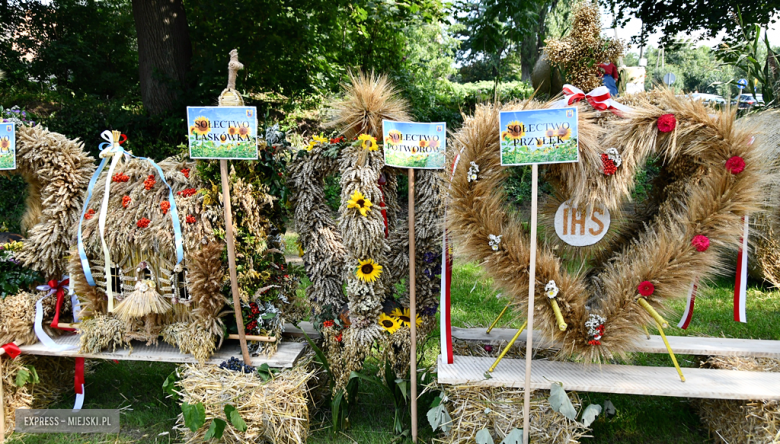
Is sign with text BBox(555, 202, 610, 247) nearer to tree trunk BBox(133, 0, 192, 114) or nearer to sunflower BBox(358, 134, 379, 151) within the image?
sunflower BBox(358, 134, 379, 151)

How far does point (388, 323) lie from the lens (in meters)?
2.61

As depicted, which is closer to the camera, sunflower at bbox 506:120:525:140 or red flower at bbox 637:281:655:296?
sunflower at bbox 506:120:525:140

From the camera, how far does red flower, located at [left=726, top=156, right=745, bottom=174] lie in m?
2.08


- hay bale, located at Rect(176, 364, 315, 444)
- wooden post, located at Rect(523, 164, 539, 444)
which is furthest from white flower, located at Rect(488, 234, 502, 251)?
hay bale, located at Rect(176, 364, 315, 444)

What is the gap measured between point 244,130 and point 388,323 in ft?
4.08

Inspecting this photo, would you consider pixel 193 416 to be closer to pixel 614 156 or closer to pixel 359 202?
pixel 359 202

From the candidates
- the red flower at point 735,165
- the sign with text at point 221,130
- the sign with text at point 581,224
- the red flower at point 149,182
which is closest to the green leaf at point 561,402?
the sign with text at point 581,224

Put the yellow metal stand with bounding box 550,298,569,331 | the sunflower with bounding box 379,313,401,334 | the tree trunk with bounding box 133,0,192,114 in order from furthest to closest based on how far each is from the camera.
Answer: the tree trunk with bounding box 133,0,192,114 → the sunflower with bounding box 379,313,401,334 → the yellow metal stand with bounding box 550,298,569,331

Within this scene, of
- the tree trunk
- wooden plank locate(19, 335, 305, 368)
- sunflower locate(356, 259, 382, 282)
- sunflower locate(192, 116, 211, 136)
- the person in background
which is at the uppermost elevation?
the tree trunk

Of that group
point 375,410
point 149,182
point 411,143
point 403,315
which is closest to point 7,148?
point 149,182

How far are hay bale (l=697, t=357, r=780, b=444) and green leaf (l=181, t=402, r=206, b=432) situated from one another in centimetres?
254

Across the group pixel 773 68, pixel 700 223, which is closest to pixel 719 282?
pixel 773 68

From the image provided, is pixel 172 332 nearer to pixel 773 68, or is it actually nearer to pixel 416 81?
pixel 773 68

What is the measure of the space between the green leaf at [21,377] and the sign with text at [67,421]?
0.17 m
